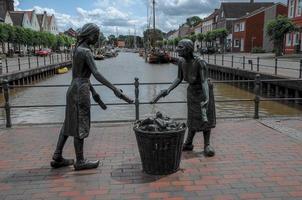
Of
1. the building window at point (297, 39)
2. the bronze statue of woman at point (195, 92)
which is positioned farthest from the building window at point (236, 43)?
the bronze statue of woman at point (195, 92)

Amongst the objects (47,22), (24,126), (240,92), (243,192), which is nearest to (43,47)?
(47,22)

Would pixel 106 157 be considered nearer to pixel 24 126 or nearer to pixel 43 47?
pixel 24 126

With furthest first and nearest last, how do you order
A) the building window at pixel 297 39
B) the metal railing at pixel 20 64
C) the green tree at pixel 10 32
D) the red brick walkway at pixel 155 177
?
the green tree at pixel 10 32
the building window at pixel 297 39
the metal railing at pixel 20 64
the red brick walkway at pixel 155 177

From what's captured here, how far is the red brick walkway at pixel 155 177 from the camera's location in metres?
4.39

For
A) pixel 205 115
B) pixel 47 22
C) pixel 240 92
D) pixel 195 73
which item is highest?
pixel 47 22

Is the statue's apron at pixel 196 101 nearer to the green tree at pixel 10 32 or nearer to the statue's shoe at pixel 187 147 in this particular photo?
the statue's shoe at pixel 187 147

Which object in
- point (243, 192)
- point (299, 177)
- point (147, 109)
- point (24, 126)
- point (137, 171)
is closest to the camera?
point (243, 192)

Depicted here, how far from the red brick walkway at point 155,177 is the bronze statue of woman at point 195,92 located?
0.42m

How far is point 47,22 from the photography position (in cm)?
10650

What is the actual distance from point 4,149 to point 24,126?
6.22 ft

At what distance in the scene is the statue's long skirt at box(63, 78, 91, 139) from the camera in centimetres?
508

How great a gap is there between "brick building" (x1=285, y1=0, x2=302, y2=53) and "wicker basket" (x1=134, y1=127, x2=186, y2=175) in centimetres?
3803

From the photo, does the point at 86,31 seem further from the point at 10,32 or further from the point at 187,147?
the point at 10,32

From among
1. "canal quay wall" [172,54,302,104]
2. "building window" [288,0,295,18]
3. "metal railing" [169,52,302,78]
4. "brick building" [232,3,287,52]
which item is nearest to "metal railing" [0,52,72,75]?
"metal railing" [169,52,302,78]
